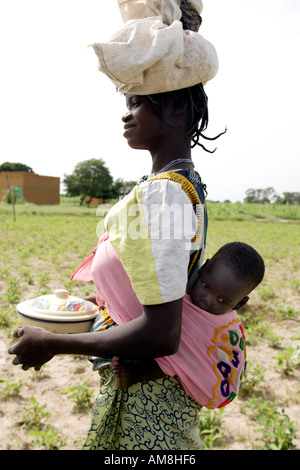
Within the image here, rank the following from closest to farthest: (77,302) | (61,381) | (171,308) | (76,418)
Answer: (171,308) → (77,302) → (76,418) → (61,381)

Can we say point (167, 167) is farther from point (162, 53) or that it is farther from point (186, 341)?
point (186, 341)

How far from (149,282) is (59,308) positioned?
444 mm

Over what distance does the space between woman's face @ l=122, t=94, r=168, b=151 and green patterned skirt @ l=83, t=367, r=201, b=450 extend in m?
0.79

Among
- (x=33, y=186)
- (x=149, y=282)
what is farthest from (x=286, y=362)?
(x=33, y=186)

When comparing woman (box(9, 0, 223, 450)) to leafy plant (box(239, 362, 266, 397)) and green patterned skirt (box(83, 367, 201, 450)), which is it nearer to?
green patterned skirt (box(83, 367, 201, 450))

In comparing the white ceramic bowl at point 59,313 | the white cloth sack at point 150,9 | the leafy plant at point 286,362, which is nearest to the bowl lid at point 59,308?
the white ceramic bowl at point 59,313

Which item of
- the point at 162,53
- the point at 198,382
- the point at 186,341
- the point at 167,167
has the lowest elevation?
the point at 198,382

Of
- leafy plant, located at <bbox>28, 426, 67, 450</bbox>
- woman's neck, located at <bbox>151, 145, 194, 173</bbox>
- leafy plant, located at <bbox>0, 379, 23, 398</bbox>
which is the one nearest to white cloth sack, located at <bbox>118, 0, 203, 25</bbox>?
woman's neck, located at <bbox>151, 145, 194, 173</bbox>

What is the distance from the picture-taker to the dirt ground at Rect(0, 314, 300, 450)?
2650mm

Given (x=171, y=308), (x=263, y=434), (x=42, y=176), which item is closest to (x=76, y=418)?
(x=263, y=434)

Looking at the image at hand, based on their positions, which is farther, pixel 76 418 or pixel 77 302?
pixel 76 418

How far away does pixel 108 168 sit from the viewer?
43688mm

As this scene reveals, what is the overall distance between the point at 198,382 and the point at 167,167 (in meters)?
0.71

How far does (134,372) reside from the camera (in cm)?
120
